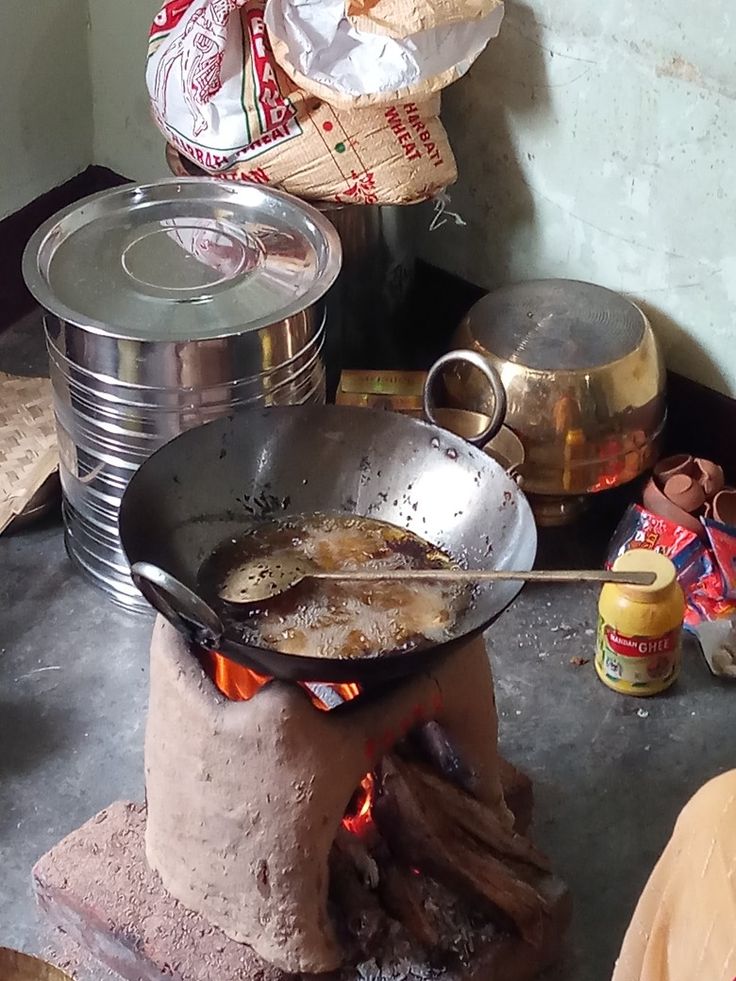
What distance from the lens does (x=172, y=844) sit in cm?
129

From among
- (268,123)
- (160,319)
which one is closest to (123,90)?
(268,123)

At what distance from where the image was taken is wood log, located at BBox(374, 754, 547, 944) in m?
1.30

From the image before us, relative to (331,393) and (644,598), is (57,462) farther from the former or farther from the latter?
(644,598)

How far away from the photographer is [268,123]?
1888 mm

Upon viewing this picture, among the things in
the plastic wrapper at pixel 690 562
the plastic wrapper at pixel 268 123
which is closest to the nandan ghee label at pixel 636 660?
the plastic wrapper at pixel 690 562

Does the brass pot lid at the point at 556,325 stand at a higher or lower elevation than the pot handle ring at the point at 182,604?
lower

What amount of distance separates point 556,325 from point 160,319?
61 centimetres

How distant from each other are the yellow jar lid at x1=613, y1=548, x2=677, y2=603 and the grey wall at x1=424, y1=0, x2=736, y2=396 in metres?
0.44

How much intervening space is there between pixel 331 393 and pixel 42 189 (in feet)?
2.46

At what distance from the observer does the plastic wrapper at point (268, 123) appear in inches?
73.9

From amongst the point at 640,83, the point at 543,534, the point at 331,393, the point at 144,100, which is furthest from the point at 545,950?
the point at 144,100

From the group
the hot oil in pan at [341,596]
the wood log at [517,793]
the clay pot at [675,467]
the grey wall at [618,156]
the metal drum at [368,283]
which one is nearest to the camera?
the hot oil in pan at [341,596]

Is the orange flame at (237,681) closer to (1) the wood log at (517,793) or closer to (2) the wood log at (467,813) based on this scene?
(2) the wood log at (467,813)

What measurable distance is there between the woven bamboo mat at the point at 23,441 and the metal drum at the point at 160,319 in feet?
0.35
